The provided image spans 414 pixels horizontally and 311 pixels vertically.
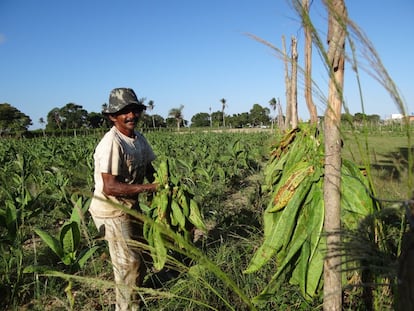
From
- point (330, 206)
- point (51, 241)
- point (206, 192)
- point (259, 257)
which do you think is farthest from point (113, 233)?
point (206, 192)

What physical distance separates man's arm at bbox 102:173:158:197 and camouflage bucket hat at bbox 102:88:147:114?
49 cm

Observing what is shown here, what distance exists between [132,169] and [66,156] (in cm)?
762

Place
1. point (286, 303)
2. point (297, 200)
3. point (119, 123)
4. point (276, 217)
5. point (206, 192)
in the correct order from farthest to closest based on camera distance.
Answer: point (206, 192)
point (119, 123)
point (286, 303)
point (276, 217)
point (297, 200)

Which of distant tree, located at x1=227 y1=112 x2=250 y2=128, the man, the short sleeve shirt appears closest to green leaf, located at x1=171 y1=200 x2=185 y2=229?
the man

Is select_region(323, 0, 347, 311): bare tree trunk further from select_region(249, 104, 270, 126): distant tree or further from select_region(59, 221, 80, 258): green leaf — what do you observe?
select_region(249, 104, 270, 126): distant tree

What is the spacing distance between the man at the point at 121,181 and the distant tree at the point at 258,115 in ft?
262

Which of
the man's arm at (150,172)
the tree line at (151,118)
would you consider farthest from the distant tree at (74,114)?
the man's arm at (150,172)

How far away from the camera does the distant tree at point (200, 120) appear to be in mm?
91438

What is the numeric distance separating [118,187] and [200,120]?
91.6 meters

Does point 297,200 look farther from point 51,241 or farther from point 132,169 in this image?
point 51,241

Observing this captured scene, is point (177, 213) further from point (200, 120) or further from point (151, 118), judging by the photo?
point (200, 120)

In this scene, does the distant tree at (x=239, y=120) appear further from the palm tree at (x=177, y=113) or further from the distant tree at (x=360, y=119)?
the distant tree at (x=360, y=119)

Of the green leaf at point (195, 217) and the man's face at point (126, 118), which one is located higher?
the man's face at point (126, 118)

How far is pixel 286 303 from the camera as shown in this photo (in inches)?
82.7
